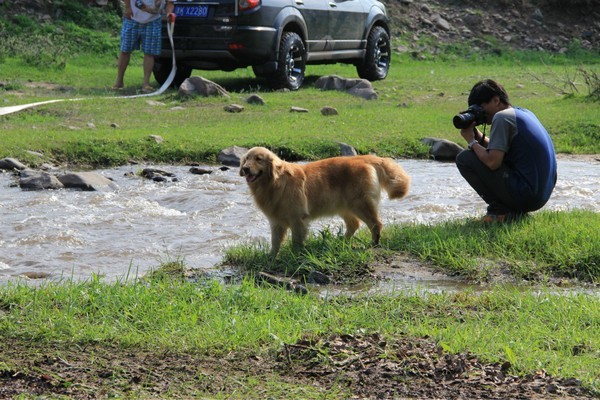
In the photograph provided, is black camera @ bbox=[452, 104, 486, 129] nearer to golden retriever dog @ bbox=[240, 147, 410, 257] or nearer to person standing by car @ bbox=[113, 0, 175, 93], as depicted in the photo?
golden retriever dog @ bbox=[240, 147, 410, 257]

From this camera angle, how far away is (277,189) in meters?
7.55

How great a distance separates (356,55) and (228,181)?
875 centimetres

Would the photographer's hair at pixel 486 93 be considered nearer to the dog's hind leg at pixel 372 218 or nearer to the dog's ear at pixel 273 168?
the dog's hind leg at pixel 372 218

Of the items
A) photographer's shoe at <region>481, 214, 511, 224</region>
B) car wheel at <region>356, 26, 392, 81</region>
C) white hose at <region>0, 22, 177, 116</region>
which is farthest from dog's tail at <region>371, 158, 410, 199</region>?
car wheel at <region>356, 26, 392, 81</region>

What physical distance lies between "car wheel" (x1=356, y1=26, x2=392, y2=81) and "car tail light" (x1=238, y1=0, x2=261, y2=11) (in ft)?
12.6

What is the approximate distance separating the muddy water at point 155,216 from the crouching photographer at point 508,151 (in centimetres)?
121

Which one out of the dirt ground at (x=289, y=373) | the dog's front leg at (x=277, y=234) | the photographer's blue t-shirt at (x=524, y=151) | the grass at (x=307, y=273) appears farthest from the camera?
the photographer's blue t-shirt at (x=524, y=151)

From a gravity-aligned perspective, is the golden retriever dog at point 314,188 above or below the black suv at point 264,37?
below

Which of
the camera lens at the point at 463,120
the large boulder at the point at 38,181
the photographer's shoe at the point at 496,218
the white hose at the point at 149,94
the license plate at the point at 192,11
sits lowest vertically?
the large boulder at the point at 38,181

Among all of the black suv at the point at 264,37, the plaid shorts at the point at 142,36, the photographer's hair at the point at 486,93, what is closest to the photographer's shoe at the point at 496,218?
the photographer's hair at the point at 486,93

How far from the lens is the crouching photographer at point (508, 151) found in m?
7.82

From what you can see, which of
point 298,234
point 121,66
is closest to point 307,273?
point 298,234

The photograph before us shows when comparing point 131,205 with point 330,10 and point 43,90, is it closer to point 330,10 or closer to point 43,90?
point 43,90

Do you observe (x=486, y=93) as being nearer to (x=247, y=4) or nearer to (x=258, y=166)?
(x=258, y=166)
